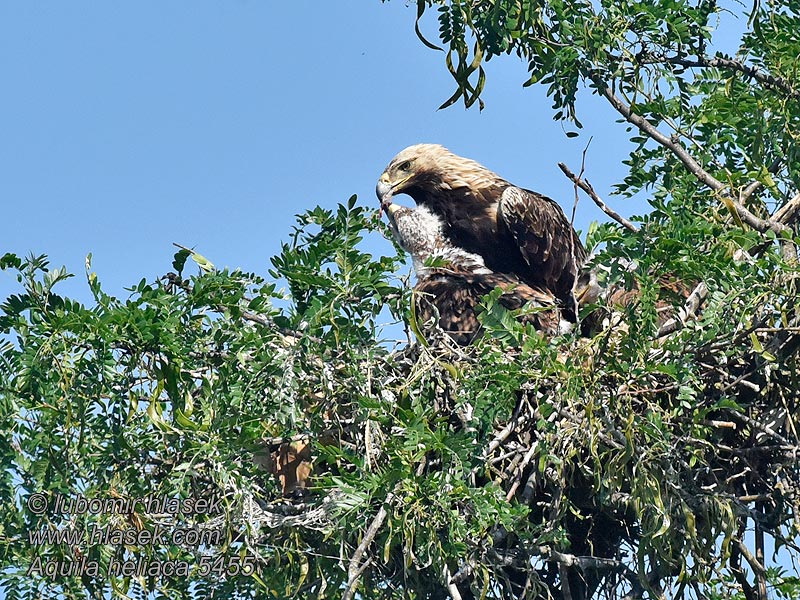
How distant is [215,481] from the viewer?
14.2 ft

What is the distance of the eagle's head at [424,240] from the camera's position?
6.65 meters

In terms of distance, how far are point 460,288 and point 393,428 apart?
1.95m

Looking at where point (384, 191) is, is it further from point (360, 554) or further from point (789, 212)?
point (360, 554)

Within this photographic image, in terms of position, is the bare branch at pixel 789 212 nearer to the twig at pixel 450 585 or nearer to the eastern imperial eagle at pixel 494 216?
the eastern imperial eagle at pixel 494 216

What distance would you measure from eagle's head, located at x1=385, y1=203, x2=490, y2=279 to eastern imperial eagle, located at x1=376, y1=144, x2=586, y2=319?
0.06 metres

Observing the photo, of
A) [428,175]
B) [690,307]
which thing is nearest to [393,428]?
[690,307]

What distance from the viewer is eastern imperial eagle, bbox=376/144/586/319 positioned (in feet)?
21.4

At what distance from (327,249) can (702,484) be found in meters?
1.75

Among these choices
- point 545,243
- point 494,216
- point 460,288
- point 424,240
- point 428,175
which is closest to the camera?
point 460,288

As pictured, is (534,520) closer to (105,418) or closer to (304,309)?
(304,309)

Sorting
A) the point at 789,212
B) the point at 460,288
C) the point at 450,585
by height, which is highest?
the point at 460,288

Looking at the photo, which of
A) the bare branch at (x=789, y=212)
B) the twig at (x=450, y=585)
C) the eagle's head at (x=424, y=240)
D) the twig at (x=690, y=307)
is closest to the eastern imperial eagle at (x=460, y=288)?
the eagle's head at (x=424, y=240)

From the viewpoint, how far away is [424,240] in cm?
691

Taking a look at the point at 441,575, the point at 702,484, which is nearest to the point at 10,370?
the point at 441,575
